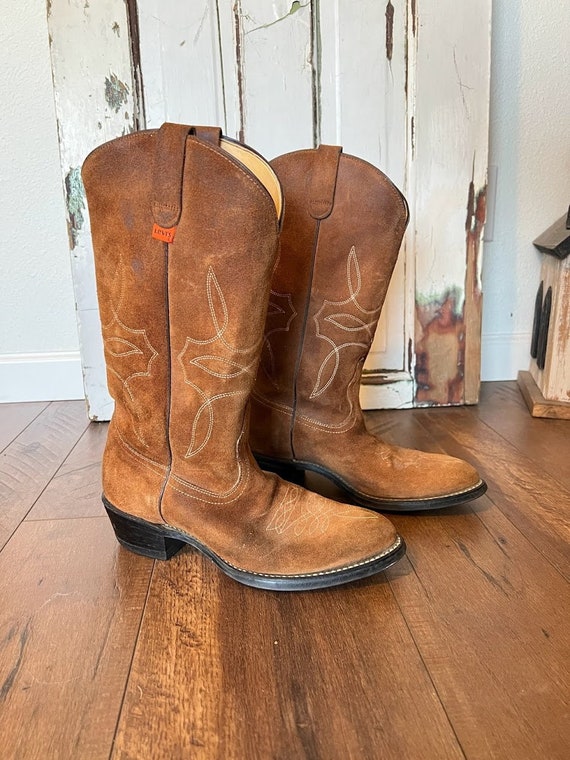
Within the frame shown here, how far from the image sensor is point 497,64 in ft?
4.64

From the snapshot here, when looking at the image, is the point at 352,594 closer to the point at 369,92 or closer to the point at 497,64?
the point at 369,92

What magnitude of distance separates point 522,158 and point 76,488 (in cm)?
141

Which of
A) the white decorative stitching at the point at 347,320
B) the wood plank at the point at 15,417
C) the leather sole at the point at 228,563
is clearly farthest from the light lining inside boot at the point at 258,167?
the wood plank at the point at 15,417

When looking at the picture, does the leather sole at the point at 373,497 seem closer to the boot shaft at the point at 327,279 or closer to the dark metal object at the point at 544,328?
the boot shaft at the point at 327,279

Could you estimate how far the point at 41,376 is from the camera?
152 centimetres

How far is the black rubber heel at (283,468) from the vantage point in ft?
3.02

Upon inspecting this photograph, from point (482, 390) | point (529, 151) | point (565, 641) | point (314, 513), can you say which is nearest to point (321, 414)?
point (314, 513)

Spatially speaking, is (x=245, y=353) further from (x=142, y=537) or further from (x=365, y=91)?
(x=365, y=91)

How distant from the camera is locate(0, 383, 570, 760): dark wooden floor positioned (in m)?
0.46

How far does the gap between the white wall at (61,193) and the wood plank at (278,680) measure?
41.4 inches

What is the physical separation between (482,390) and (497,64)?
88 cm

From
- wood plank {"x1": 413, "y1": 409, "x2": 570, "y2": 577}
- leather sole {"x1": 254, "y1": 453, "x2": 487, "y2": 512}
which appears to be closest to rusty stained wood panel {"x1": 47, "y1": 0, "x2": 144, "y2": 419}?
leather sole {"x1": 254, "y1": 453, "x2": 487, "y2": 512}

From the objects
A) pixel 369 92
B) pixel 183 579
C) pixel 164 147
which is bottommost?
pixel 183 579

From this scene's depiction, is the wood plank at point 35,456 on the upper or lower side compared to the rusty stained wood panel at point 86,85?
lower
